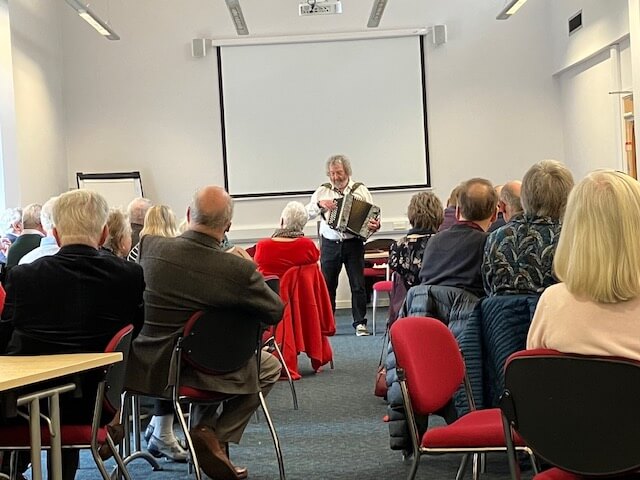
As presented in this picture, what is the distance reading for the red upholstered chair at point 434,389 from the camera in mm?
2771

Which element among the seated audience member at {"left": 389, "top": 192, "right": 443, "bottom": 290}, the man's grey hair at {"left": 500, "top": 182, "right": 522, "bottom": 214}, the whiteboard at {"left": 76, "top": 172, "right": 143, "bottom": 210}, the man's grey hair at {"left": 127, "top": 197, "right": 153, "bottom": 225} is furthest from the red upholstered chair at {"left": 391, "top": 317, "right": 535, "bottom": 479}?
the whiteboard at {"left": 76, "top": 172, "right": 143, "bottom": 210}

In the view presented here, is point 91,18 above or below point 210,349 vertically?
above

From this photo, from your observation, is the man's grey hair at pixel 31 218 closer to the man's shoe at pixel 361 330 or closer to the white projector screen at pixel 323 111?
the man's shoe at pixel 361 330

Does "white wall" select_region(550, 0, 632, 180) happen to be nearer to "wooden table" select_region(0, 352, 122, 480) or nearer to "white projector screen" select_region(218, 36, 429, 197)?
"white projector screen" select_region(218, 36, 429, 197)

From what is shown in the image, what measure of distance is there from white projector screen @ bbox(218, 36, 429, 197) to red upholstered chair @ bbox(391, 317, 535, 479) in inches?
297

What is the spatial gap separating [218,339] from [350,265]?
16.7ft

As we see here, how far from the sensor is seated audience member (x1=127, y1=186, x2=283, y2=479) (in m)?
3.59

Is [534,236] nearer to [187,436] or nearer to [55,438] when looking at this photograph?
[187,436]

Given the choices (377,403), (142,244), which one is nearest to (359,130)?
(377,403)

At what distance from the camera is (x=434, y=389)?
9.82 ft

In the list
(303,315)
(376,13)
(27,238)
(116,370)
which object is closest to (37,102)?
(376,13)

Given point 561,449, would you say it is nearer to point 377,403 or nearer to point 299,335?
point 377,403

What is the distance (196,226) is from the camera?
377 centimetres

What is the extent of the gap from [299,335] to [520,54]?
5.86m
